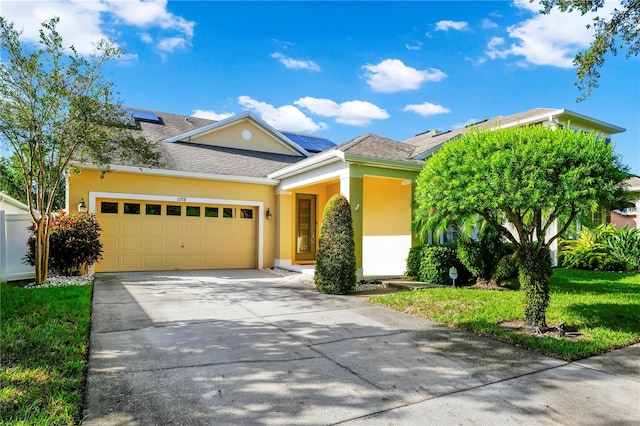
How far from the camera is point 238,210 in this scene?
43.0ft

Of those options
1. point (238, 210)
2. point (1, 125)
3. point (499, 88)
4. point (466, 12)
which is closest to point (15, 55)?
point (1, 125)

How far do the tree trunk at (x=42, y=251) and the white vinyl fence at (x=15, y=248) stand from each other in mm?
819

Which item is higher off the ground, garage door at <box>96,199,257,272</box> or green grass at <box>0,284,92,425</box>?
garage door at <box>96,199,257,272</box>

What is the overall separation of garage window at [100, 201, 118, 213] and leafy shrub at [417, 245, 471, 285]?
9322mm

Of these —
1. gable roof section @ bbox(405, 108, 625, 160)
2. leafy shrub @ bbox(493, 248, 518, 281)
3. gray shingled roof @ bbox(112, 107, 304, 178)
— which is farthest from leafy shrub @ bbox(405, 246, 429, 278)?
gray shingled roof @ bbox(112, 107, 304, 178)

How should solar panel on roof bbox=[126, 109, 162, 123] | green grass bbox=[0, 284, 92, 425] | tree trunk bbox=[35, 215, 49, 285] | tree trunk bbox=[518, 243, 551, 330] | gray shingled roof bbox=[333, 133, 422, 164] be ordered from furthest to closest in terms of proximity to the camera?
solar panel on roof bbox=[126, 109, 162, 123] < gray shingled roof bbox=[333, 133, 422, 164] < tree trunk bbox=[35, 215, 49, 285] < tree trunk bbox=[518, 243, 551, 330] < green grass bbox=[0, 284, 92, 425]

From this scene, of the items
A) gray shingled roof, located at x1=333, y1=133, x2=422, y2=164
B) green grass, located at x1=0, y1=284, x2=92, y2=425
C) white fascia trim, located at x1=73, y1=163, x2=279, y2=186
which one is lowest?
green grass, located at x1=0, y1=284, x2=92, y2=425

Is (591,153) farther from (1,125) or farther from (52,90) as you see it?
(1,125)

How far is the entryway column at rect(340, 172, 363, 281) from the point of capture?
30.8ft

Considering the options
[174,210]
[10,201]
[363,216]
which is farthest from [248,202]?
[10,201]

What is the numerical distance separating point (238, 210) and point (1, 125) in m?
6.92

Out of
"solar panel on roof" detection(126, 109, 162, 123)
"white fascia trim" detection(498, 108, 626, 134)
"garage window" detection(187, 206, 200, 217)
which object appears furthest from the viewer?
"solar panel on roof" detection(126, 109, 162, 123)

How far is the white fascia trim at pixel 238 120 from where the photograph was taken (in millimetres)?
14910

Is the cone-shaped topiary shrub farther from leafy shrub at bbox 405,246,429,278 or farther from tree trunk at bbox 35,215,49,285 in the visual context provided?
tree trunk at bbox 35,215,49,285
